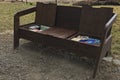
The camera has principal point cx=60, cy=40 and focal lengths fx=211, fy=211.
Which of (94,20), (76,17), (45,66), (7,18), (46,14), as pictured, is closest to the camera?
(45,66)

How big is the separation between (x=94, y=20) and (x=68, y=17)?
53cm

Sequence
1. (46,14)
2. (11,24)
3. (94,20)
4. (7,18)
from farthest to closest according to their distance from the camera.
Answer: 1. (7,18)
2. (11,24)
3. (46,14)
4. (94,20)

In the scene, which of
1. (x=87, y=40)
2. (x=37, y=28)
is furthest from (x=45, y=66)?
(x=37, y=28)

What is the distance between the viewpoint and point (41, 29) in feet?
12.4

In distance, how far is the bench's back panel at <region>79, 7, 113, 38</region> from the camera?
3.31m

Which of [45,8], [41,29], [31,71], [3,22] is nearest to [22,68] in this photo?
[31,71]

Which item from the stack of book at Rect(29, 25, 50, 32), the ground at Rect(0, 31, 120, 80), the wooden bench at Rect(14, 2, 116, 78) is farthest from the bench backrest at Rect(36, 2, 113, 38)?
the ground at Rect(0, 31, 120, 80)

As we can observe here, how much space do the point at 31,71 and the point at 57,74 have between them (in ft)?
1.24

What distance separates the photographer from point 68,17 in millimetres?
3736

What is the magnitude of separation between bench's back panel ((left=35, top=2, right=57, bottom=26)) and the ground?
0.47m

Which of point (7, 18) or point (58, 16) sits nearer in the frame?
point (58, 16)

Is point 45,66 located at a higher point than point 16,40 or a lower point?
lower

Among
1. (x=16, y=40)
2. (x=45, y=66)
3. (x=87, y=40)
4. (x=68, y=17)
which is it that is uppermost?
(x=68, y=17)

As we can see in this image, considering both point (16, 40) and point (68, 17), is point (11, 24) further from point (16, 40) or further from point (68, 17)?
point (68, 17)
